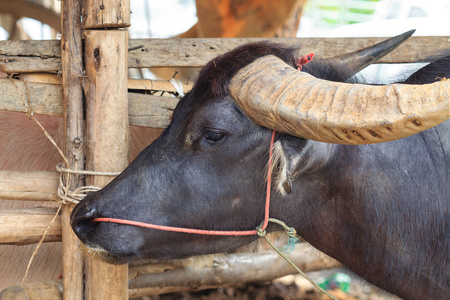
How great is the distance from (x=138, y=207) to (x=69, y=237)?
774mm

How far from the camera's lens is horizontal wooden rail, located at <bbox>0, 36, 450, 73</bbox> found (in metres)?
2.74

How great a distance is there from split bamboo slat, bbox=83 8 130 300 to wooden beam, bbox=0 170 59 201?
306 millimetres

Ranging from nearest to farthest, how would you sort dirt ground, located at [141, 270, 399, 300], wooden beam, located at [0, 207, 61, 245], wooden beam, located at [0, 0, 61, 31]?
1. wooden beam, located at [0, 207, 61, 245]
2. dirt ground, located at [141, 270, 399, 300]
3. wooden beam, located at [0, 0, 61, 31]

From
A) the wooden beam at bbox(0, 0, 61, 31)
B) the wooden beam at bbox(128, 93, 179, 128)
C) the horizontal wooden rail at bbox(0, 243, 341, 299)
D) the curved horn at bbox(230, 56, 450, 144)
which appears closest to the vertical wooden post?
the wooden beam at bbox(128, 93, 179, 128)

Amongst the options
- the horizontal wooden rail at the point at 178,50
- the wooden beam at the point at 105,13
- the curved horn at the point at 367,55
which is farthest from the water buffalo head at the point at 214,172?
the horizontal wooden rail at the point at 178,50

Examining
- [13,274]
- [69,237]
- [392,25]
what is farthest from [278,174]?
[392,25]

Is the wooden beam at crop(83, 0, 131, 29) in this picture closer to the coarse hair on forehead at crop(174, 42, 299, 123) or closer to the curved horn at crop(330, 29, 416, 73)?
the coarse hair on forehead at crop(174, 42, 299, 123)

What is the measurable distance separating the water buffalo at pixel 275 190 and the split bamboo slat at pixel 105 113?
0.45m

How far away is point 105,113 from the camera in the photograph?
8.43ft

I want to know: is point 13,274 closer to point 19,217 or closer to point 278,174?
point 19,217

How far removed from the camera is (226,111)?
2020 millimetres

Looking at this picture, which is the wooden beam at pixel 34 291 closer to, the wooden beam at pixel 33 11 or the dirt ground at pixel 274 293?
the dirt ground at pixel 274 293

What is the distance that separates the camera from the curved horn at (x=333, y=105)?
1491mm

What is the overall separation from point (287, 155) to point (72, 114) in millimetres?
1282
